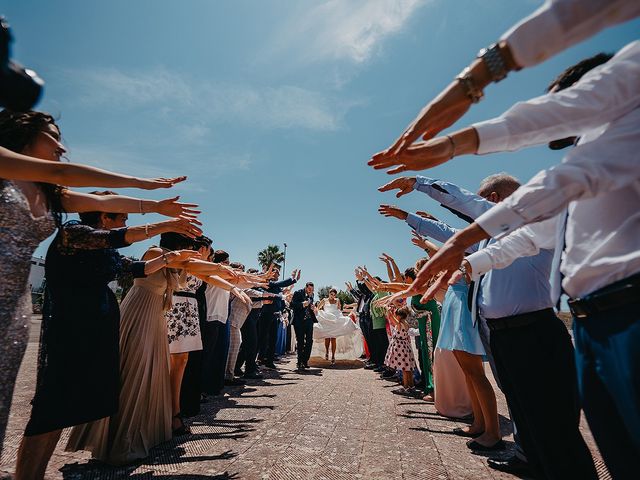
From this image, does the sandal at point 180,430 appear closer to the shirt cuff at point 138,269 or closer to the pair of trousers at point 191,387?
the pair of trousers at point 191,387

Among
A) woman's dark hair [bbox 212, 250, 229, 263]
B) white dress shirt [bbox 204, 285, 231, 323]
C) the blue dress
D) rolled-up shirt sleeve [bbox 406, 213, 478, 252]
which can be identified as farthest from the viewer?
woman's dark hair [bbox 212, 250, 229, 263]

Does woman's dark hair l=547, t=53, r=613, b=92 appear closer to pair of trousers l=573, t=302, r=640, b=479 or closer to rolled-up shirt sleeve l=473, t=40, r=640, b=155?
rolled-up shirt sleeve l=473, t=40, r=640, b=155


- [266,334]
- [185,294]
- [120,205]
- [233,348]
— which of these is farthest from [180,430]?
[266,334]

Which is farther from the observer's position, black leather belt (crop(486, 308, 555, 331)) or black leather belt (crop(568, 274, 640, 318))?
black leather belt (crop(486, 308, 555, 331))

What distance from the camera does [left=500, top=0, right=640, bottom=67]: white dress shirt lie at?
3.37 feet

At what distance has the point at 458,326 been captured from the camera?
13.5 feet

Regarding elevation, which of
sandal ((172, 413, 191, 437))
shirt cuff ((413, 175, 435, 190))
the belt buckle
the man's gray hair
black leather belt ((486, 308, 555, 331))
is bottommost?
sandal ((172, 413, 191, 437))

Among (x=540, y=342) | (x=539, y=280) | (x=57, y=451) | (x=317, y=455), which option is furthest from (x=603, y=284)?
(x=57, y=451)

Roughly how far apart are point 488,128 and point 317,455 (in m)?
3.23

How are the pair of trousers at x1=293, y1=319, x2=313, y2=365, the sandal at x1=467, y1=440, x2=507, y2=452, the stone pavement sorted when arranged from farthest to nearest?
the pair of trousers at x1=293, y1=319, x2=313, y2=365, the sandal at x1=467, y1=440, x2=507, y2=452, the stone pavement

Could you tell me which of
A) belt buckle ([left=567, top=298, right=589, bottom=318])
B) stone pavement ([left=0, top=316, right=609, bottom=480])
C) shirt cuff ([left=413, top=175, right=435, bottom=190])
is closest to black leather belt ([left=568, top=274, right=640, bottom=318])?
belt buckle ([left=567, top=298, right=589, bottom=318])

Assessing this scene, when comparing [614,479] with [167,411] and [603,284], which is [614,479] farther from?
[167,411]

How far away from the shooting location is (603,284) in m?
1.14

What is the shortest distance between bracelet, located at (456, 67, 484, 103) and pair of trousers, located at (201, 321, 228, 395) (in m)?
5.07
